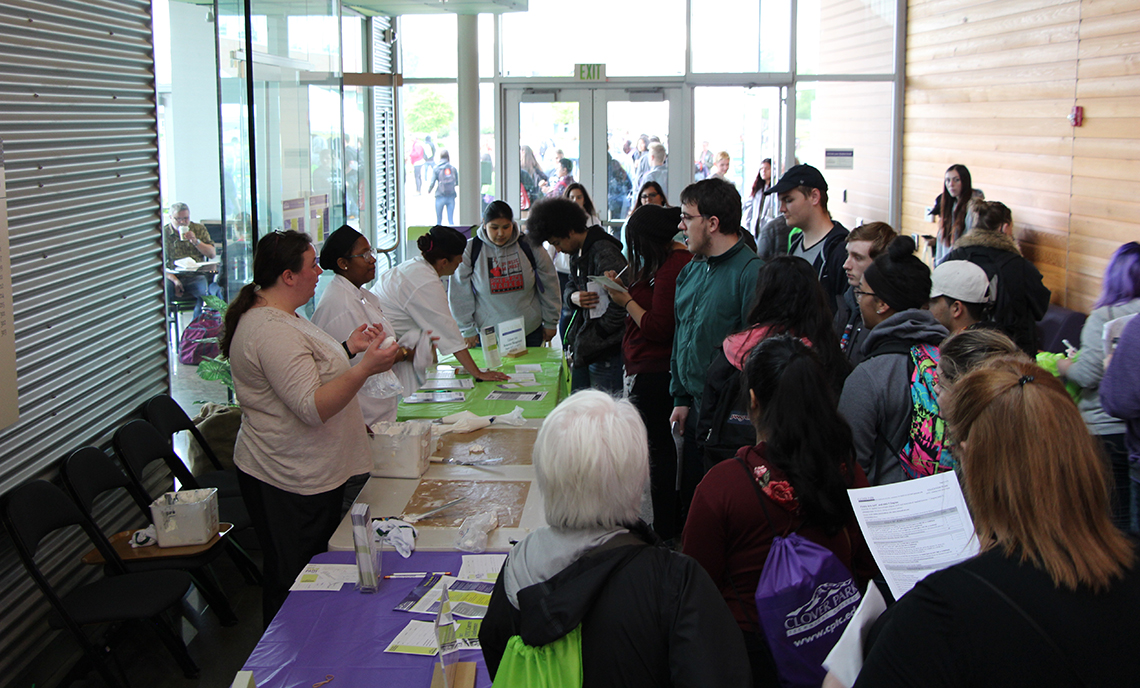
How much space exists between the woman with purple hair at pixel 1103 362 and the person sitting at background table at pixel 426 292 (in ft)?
9.21

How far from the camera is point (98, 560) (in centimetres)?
317

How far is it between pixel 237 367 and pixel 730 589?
169 centimetres

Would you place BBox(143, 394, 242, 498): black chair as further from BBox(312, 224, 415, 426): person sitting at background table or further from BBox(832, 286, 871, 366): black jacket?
BBox(832, 286, 871, 366): black jacket

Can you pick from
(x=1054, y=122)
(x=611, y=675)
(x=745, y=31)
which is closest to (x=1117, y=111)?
(x=1054, y=122)

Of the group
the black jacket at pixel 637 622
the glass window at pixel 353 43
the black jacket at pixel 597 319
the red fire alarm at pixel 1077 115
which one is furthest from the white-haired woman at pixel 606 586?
the glass window at pixel 353 43

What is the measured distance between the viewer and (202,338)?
574 cm

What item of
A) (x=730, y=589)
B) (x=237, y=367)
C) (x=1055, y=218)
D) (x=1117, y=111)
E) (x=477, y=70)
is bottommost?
(x=730, y=589)

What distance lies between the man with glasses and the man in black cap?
0.88m

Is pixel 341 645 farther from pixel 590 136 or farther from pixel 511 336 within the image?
pixel 590 136

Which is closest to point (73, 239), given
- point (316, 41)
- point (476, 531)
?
point (476, 531)

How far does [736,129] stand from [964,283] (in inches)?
317

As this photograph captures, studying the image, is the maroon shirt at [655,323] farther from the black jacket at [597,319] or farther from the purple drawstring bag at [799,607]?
the purple drawstring bag at [799,607]

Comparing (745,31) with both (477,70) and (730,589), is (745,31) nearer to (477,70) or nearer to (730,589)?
(477,70)

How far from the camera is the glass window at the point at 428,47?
32.9 feet
